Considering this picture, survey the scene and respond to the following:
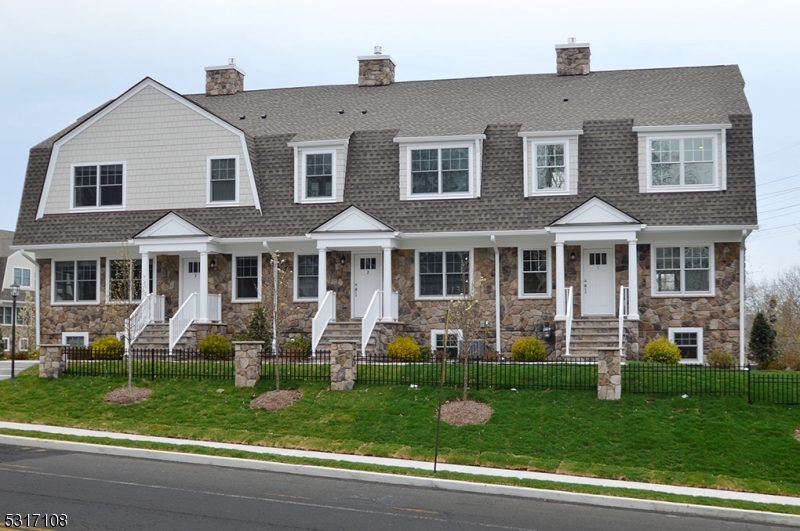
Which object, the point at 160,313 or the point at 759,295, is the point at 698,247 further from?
the point at 759,295

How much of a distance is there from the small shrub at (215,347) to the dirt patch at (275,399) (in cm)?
527

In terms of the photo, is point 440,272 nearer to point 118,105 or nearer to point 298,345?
point 298,345

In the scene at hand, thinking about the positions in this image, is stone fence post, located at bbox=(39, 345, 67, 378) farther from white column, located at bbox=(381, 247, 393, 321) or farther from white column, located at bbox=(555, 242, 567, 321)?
white column, located at bbox=(555, 242, 567, 321)

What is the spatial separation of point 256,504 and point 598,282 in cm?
1629

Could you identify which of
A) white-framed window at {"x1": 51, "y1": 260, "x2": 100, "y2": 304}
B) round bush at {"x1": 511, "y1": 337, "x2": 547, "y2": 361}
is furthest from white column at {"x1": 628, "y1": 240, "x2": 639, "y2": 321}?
white-framed window at {"x1": 51, "y1": 260, "x2": 100, "y2": 304}

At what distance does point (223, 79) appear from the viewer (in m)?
35.7

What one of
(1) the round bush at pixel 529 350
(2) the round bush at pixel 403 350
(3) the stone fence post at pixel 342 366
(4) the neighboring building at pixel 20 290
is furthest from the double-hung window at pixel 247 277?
(4) the neighboring building at pixel 20 290

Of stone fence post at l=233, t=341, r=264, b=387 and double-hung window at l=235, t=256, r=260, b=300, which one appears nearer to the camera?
stone fence post at l=233, t=341, r=264, b=387

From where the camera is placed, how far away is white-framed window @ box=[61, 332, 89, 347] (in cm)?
3033

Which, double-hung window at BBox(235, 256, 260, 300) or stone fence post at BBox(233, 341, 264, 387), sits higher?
double-hung window at BBox(235, 256, 260, 300)

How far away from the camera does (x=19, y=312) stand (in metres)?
57.7

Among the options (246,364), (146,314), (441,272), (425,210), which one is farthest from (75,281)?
(441,272)

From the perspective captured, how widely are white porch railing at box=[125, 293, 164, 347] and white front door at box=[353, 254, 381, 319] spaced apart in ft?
20.3

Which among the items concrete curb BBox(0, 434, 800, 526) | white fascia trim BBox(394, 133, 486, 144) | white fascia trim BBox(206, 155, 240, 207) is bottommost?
concrete curb BBox(0, 434, 800, 526)
